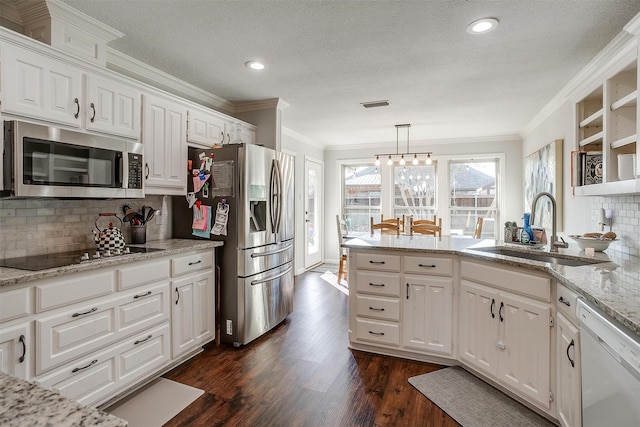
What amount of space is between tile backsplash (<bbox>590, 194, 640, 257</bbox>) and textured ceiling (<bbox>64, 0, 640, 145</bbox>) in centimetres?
114

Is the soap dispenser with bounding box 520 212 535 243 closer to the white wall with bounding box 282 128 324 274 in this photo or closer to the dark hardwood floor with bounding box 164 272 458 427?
the dark hardwood floor with bounding box 164 272 458 427

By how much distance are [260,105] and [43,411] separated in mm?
3627

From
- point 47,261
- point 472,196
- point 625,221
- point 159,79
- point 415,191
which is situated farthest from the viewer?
point 415,191

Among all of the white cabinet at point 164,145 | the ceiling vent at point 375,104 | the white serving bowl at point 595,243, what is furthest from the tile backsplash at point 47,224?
the white serving bowl at point 595,243

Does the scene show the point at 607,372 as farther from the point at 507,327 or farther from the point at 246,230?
the point at 246,230

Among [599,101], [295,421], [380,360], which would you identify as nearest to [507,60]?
[599,101]

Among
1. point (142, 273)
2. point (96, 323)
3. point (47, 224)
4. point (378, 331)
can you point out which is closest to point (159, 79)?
point (47, 224)

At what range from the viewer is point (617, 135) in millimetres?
2207

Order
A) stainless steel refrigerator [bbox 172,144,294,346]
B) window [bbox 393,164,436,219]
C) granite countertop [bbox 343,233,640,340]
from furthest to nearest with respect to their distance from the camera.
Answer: window [bbox 393,164,436,219], stainless steel refrigerator [bbox 172,144,294,346], granite countertop [bbox 343,233,640,340]

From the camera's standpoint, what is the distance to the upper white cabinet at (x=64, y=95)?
178 cm

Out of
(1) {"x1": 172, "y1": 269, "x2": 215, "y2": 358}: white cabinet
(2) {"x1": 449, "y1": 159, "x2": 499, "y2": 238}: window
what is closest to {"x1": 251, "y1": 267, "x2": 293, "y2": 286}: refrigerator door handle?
(1) {"x1": 172, "y1": 269, "x2": 215, "y2": 358}: white cabinet

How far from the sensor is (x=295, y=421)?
1923 mm

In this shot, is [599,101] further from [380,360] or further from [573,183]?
[380,360]

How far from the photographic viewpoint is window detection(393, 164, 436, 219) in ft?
20.2
